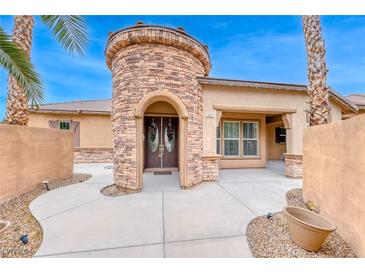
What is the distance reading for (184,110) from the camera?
18.8 feet

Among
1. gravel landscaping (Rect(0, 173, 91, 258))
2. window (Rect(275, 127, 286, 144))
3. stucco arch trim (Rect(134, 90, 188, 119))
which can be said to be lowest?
gravel landscaping (Rect(0, 173, 91, 258))

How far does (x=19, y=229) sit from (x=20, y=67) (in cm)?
352

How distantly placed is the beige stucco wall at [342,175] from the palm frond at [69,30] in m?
5.99

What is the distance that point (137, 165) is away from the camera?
18.0 ft

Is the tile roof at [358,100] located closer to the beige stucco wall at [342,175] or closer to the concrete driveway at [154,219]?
the concrete driveway at [154,219]

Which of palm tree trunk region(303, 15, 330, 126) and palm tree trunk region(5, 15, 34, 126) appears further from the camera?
palm tree trunk region(5, 15, 34, 126)

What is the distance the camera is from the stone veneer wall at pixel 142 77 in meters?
5.44

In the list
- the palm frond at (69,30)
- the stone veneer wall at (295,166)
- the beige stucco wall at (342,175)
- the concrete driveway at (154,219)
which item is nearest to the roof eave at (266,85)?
the stone veneer wall at (295,166)

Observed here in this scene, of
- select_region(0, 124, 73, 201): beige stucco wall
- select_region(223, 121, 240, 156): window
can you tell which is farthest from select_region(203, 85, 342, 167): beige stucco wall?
select_region(0, 124, 73, 201): beige stucco wall

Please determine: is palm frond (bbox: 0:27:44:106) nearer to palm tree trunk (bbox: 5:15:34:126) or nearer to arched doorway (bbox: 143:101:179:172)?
palm tree trunk (bbox: 5:15:34:126)

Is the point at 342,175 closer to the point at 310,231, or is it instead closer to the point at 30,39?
the point at 310,231

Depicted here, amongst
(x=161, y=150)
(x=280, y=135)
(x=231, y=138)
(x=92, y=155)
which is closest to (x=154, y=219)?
(x=161, y=150)

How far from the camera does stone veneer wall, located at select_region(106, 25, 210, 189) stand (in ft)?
17.8

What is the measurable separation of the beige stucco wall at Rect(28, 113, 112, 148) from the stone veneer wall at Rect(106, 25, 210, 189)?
7605mm
